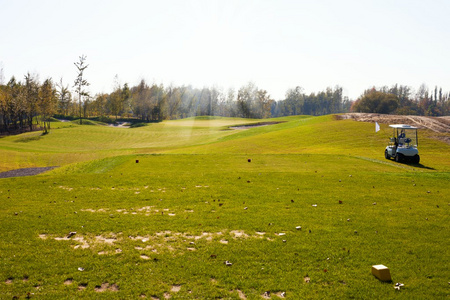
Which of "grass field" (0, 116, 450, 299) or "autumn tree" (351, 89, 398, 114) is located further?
"autumn tree" (351, 89, 398, 114)

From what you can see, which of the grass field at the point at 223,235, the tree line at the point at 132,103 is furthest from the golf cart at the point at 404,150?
the tree line at the point at 132,103

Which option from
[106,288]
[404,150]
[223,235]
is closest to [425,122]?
[404,150]

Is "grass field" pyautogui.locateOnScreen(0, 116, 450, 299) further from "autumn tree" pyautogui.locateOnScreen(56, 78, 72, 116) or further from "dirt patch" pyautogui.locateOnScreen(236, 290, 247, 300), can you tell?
"autumn tree" pyautogui.locateOnScreen(56, 78, 72, 116)

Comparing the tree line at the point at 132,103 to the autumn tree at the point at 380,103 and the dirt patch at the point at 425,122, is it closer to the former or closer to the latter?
the autumn tree at the point at 380,103

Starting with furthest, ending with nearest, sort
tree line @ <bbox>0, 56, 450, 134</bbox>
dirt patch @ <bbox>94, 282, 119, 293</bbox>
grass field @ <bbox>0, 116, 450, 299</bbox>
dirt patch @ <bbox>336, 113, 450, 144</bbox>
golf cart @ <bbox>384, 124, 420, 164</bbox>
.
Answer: tree line @ <bbox>0, 56, 450, 134</bbox> → dirt patch @ <bbox>336, 113, 450, 144</bbox> → golf cart @ <bbox>384, 124, 420, 164</bbox> → grass field @ <bbox>0, 116, 450, 299</bbox> → dirt patch @ <bbox>94, 282, 119, 293</bbox>

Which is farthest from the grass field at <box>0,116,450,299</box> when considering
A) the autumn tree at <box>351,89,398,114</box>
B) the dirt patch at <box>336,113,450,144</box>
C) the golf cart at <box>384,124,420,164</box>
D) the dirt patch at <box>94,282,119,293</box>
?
the autumn tree at <box>351,89,398,114</box>

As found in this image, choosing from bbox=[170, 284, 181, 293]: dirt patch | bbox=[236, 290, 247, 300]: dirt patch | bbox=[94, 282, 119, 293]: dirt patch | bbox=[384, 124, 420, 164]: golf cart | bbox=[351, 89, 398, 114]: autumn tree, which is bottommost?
bbox=[236, 290, 247, 300]: dirt patch

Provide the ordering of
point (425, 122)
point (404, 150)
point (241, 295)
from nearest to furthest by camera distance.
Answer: point (241, 295) < point (404, 150) < point (425, 122)

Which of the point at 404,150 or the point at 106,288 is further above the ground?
the point at 404,150

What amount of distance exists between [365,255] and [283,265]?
2.46 meters

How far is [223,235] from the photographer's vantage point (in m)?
9.75

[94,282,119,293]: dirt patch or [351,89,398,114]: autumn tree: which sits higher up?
[351,89,398,114]: autumn tree

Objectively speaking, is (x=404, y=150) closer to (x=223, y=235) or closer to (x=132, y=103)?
(x=223, y=235)

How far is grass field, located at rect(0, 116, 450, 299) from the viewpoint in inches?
267
